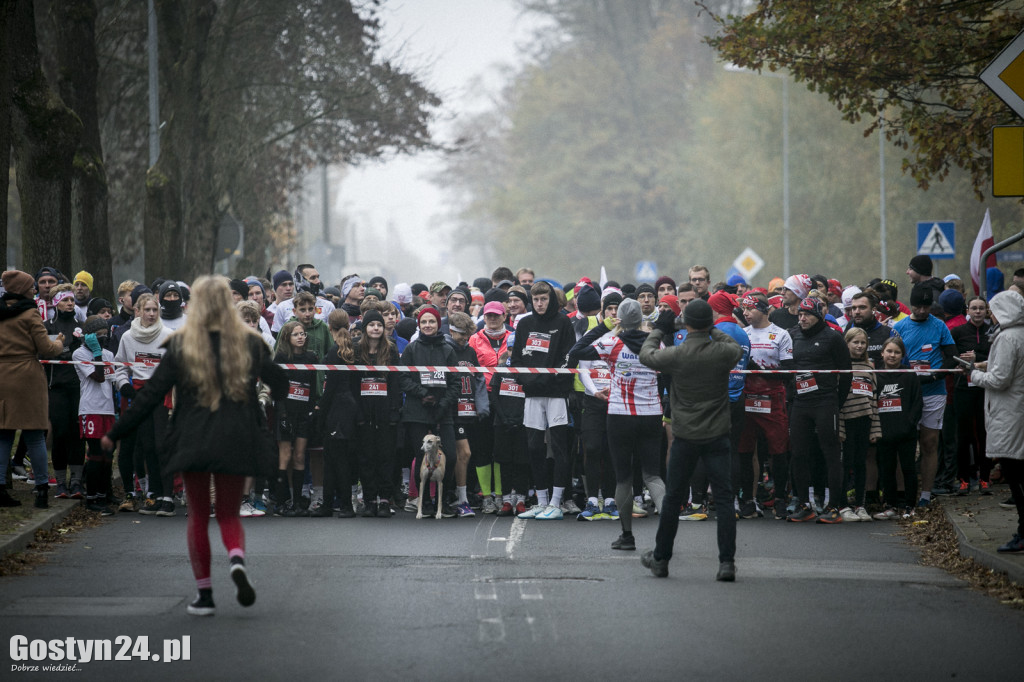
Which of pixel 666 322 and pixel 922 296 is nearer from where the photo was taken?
pixel 666 322

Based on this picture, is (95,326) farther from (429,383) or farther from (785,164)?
(785,164)

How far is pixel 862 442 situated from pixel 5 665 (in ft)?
28.8

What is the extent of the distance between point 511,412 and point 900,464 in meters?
3.88

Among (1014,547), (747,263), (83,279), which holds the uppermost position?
(747,263)

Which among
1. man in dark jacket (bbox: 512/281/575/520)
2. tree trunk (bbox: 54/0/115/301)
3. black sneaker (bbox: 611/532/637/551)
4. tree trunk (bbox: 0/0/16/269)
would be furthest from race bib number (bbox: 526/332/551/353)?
tree trunk (bbox: 54/0/115/301)

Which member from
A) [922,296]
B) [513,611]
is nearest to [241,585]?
[513,611]

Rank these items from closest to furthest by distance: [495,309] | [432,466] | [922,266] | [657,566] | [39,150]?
[657,566] < [432,466] < [495,309] < [922,266] < [39,150]

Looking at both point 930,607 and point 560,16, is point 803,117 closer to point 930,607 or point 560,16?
point 560,16

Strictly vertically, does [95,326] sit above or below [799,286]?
below

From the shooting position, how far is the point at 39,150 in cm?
1711

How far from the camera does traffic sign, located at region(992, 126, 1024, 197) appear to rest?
967cm

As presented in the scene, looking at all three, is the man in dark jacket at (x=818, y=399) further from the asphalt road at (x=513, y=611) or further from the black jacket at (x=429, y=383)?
the black jacket at (x=429, y=383)

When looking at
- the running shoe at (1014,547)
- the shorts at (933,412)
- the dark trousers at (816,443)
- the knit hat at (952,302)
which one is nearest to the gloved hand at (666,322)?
the dark trousers at (816,443)

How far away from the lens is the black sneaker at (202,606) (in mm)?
8531
